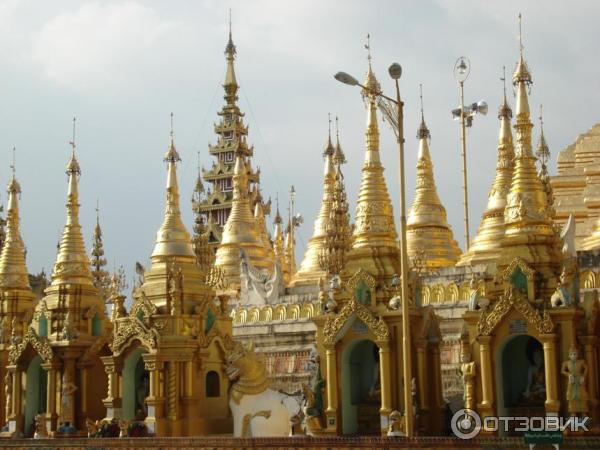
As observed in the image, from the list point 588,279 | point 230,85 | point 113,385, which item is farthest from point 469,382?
point 230,85

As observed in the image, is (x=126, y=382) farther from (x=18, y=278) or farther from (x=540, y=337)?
(x=540, y=337)

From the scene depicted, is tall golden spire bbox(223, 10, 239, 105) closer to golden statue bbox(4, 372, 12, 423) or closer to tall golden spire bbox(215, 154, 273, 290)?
tall golden spire bbox(215, 154, 273, 290)

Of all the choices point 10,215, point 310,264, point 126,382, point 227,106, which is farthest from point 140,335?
point 227,106

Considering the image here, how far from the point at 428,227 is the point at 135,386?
15.6 meters

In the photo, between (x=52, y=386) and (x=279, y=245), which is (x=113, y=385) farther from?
(x=279, y=245)

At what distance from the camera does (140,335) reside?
104ft

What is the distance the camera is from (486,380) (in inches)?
1006

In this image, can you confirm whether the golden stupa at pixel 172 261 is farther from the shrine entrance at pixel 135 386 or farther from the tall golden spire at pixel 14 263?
the tall golden spire at pixel 14 263

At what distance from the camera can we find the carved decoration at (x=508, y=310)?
25000mm

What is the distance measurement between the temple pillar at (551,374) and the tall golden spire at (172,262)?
35.8 feet

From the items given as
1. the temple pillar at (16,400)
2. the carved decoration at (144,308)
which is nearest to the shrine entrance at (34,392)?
the temple pillar at (16,400)

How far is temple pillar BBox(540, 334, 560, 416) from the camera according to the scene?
24578 mm

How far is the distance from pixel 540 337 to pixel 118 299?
44.1 ft

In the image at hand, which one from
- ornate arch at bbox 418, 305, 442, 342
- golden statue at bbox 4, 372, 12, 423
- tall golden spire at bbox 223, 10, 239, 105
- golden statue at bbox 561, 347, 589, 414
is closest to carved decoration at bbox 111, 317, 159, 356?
golden statue at bbox 4, 372, 12, 423
